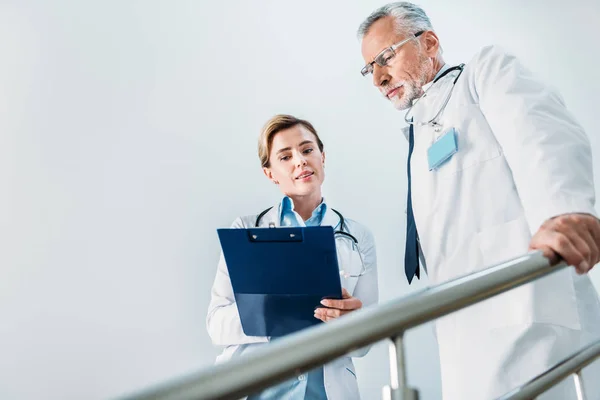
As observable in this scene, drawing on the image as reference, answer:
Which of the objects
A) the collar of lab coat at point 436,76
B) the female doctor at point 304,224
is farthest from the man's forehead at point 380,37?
the female doctor at point 304,224

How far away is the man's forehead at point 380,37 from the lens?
55.1 inches

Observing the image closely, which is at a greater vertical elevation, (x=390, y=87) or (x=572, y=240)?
(x=390, y=87)

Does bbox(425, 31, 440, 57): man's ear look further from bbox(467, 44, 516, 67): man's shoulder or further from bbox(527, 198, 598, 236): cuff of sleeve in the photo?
bbox(527, 198, 598, 236): cuff of sleeve

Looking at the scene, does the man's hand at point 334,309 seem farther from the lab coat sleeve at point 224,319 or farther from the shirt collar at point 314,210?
the shirt collar at point 314,210

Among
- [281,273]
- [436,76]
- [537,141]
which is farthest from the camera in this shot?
[436,76]

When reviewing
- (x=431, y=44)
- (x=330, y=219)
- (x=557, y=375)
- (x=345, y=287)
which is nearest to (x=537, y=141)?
(x=557, y=375)

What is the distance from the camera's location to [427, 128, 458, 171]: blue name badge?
3.67 feet

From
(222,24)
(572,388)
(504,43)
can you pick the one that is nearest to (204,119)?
(222,24)

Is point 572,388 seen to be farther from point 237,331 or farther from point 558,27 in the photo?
point 558,27

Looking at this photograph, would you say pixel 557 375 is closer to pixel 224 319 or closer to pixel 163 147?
pixel 224 319

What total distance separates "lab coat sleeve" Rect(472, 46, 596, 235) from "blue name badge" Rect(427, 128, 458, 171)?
9cm

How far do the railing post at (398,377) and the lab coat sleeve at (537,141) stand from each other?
418 mm

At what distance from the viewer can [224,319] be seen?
1.42 meters

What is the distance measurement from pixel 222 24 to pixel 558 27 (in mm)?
1550
